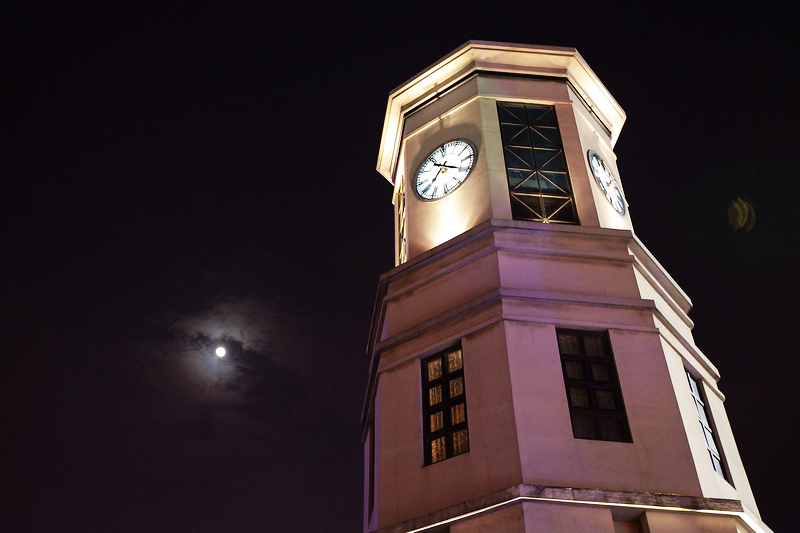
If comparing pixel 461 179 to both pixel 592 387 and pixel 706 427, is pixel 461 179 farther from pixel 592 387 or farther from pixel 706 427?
pixel 706 427

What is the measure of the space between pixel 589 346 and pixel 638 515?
397 cm

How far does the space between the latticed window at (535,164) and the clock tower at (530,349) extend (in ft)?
0.18

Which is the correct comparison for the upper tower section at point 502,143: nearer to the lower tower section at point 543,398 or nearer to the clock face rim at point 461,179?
the clock face rim at point 461,179

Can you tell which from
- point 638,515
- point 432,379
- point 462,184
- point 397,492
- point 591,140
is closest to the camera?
point 638,515

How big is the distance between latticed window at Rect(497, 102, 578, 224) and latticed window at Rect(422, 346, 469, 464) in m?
4.74

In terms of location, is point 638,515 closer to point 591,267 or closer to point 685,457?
point 685,457

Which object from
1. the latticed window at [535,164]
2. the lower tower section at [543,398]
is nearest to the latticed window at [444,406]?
the lower tower section at [543,398]

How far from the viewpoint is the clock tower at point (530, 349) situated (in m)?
15.0

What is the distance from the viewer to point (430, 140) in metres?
24.2

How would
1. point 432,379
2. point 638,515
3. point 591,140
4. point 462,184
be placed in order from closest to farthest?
1. point 638,515
2. point 432,379
3. point 462,184
4. point 591,140

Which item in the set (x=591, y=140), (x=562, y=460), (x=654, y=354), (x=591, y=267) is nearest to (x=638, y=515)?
(x=562, y=460)

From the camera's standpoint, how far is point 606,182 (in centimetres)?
2336

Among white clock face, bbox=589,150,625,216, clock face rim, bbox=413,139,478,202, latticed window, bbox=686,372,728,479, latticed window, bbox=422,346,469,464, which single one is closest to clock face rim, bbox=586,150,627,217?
white clock face, bbox=589,150,625,216

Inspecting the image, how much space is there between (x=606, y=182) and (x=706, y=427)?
26.3 ft
